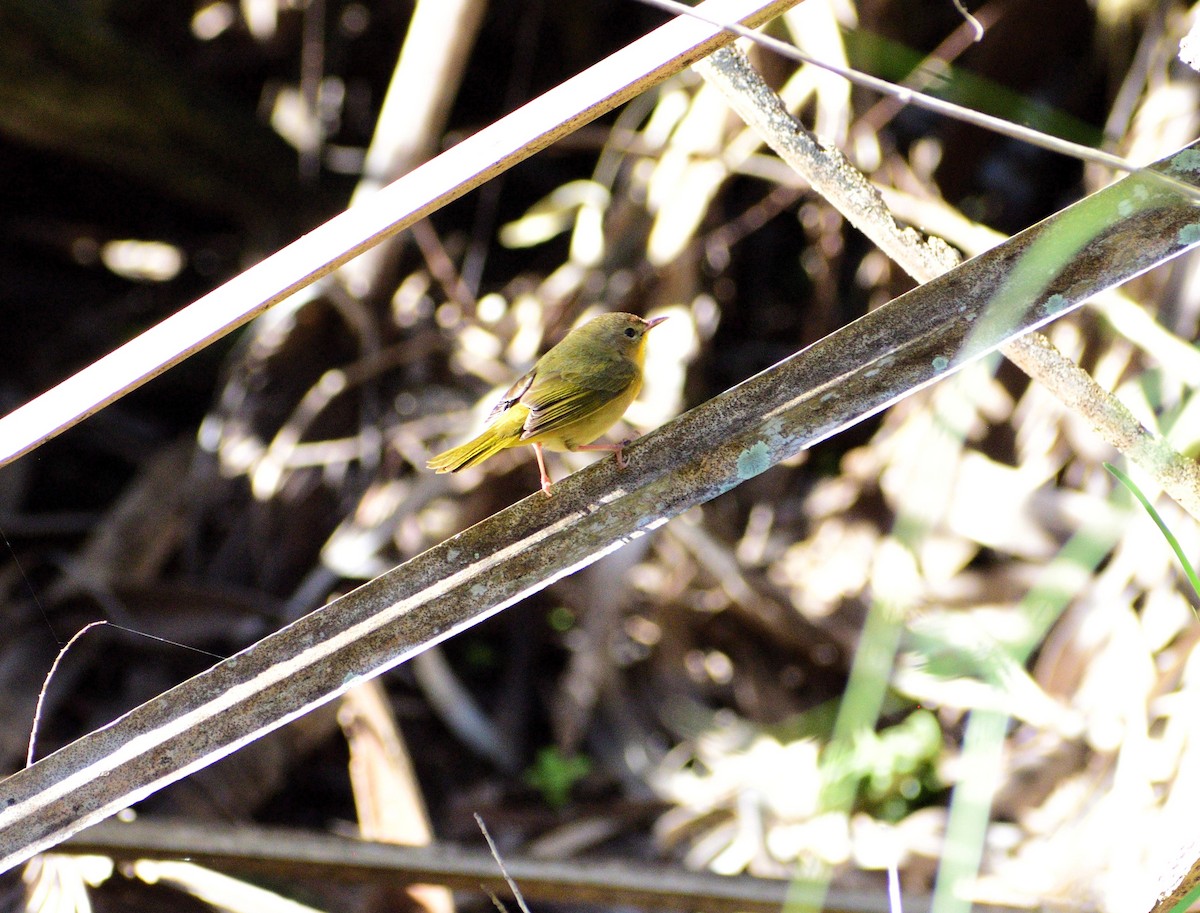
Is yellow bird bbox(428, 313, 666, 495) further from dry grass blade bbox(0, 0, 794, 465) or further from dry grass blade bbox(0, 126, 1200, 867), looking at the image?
dry grass blade bbox(0, 0, 794, 465)

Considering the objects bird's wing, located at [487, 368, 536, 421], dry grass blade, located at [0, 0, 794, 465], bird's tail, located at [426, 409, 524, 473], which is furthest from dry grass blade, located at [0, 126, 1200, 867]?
bird's wing, located at [487, 368, 536, 421]

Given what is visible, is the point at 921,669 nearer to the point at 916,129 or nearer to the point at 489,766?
the point at 489,766

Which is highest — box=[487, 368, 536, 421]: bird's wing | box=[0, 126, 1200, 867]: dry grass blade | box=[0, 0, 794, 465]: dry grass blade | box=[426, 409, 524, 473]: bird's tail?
box=[487, 368, 536, 421]: bird's wing

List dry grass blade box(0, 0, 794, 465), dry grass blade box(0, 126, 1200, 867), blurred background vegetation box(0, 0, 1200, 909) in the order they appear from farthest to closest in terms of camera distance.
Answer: blurred background vegetation box(0, 0, 1200, 909) → dry grass blade box(0, 126, 1200, 867) → dry grass blade box(0, 0, 794, 465)

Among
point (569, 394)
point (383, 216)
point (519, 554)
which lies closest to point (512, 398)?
point (569, 394)

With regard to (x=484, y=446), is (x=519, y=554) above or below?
below

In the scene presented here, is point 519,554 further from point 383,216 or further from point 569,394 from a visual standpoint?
point 569,394
